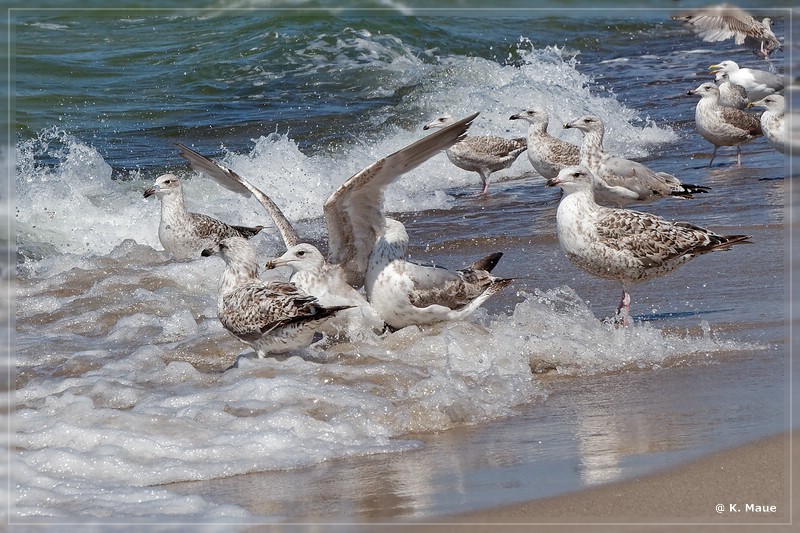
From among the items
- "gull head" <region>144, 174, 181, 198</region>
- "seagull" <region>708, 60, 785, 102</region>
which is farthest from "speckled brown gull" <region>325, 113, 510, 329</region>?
"seagull" <region>708, 60, 785, 102</region>

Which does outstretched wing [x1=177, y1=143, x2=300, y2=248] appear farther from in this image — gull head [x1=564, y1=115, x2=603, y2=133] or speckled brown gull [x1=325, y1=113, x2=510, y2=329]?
gull head [x1=564, y1=115, x2=603, y2=133]

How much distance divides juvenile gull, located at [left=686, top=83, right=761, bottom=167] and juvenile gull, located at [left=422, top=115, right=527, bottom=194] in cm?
200

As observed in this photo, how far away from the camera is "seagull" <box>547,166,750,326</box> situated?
6441mm

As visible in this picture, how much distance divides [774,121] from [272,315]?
22.5ft

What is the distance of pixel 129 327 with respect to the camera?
6848 millimetres

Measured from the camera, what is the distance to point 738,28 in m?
17.5

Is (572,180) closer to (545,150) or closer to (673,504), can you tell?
(673,504)

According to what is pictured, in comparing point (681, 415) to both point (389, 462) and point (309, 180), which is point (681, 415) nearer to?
point (389, 462)

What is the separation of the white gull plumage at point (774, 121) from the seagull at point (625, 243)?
447 centimetres

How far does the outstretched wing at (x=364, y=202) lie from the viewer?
5645 mm

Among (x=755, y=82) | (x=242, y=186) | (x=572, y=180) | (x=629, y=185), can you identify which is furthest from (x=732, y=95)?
(x=242, y=186)

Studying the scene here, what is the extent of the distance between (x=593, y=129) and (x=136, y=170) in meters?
5.26

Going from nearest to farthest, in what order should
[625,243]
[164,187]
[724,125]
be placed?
[625,243] → [164,187] → [724,125]

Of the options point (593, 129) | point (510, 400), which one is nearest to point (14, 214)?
point (593, 129)
